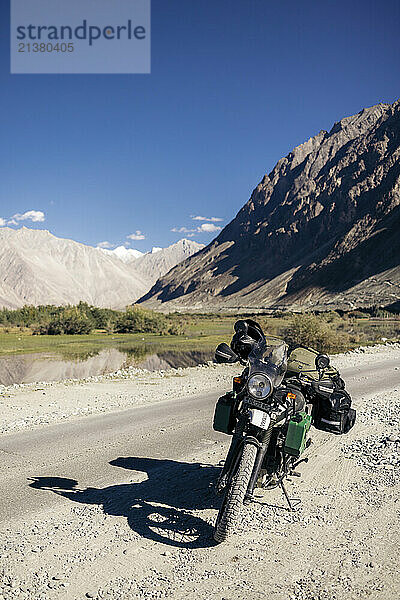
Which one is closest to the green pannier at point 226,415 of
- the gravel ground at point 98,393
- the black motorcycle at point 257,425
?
the black motorcycle at point 257,425

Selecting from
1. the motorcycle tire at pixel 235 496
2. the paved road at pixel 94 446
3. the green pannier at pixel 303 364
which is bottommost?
the paved road at pixel 94 446

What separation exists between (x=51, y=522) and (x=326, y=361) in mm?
3453

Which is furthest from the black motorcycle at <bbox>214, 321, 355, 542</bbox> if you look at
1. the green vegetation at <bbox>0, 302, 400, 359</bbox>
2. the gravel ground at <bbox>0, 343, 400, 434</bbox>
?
the green vegetation at <bbox>0, 302, 400, 359</bbox>

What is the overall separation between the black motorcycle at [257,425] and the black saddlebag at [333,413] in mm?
473

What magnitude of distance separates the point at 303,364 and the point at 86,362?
24.5 m

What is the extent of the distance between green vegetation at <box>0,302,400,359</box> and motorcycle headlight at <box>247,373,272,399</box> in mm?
22946

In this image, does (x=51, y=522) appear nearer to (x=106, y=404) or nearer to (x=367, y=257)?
(x=106, y=404)

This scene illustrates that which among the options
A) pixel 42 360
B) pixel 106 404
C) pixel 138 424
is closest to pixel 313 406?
pixel 138 424

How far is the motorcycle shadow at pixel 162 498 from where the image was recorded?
504cm

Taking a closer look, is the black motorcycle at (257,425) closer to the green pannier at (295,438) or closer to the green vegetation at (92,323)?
the green pannier at (295,438)

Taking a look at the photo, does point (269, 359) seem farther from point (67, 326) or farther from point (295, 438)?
point (67, 326)

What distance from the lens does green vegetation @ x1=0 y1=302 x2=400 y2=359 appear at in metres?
33.1

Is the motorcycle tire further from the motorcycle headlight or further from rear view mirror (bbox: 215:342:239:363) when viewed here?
rear view mirror (bbox: 215:342:239:363)

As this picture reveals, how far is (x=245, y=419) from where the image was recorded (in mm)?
4734
